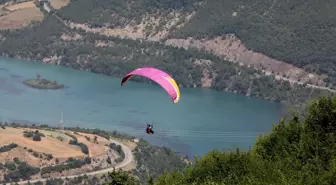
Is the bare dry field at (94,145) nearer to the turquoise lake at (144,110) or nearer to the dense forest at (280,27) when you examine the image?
the turquoise lake at (144,110)

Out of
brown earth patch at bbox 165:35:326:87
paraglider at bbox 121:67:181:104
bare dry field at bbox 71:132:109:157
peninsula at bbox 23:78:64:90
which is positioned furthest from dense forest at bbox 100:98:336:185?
brown earth patch at bbox 165:35:326:87

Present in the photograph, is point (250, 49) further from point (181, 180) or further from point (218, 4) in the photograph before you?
point (181, 180)

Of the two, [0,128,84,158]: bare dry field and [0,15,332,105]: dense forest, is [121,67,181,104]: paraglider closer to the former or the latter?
[0,128,84,158]: bare dry field

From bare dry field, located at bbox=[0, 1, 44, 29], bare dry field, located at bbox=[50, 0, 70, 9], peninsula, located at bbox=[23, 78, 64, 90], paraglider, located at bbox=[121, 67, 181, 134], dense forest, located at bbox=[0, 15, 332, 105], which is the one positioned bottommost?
peninsula, located at bbox=[23, 78, 64, 90]

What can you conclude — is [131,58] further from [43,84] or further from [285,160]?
[285,160]

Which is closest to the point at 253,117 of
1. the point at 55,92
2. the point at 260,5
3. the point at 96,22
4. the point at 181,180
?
the point at 55,92

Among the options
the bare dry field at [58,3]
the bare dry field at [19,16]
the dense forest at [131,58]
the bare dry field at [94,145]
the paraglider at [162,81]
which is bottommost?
the bare dry field at [94,145]

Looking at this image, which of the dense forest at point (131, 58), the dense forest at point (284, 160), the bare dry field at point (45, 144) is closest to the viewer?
the dense forest at point (284, 160)

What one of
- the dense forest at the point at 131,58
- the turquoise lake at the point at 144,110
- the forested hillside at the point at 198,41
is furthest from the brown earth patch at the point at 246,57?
the turquoise lake at the point at 144,110
